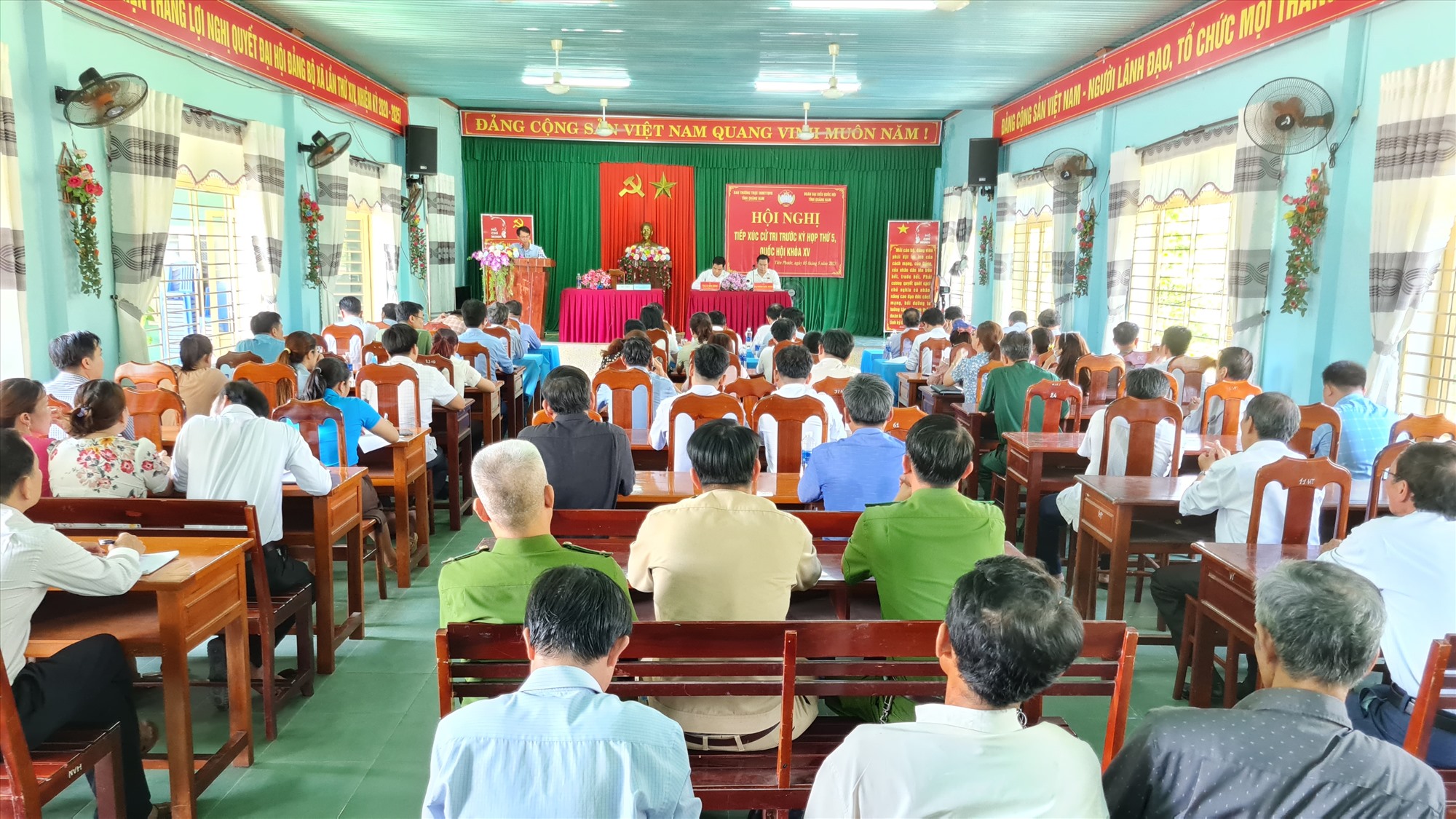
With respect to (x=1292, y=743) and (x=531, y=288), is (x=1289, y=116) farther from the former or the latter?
(x=531, y=288)

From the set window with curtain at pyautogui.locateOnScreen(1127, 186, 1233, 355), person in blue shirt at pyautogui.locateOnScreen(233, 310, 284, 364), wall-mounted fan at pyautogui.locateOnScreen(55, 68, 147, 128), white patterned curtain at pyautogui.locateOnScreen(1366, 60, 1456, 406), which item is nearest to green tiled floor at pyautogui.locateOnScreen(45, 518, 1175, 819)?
white patterned curtain at pyautogui.locateOnScreen(1366, 60, 1456, 406)

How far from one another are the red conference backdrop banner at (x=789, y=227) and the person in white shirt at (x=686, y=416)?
962cm

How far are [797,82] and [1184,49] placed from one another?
14.4 ft

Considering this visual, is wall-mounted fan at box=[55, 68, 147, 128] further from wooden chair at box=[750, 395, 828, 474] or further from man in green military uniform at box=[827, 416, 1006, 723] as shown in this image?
man in green military uniform at box=[827, 416, 1006, 723]

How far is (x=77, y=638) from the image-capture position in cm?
222

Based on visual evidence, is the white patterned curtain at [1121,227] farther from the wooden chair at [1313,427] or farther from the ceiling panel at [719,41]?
the wooden chair at [1313,427]

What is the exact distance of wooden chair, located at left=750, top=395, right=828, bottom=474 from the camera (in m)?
3.66

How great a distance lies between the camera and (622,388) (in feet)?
15.3

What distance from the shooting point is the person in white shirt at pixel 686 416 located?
Result: 3920 mm

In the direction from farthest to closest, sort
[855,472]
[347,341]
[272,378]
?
[347,341], [272,378], [855,472]

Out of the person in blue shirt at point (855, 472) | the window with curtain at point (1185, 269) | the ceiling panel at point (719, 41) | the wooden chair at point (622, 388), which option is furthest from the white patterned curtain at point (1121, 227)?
the person in blue shirt at point (855, 472)

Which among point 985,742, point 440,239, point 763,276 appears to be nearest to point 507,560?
point 985,742

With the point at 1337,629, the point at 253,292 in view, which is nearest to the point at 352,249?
the point at 253,292

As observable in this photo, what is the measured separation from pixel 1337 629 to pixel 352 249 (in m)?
10.4
